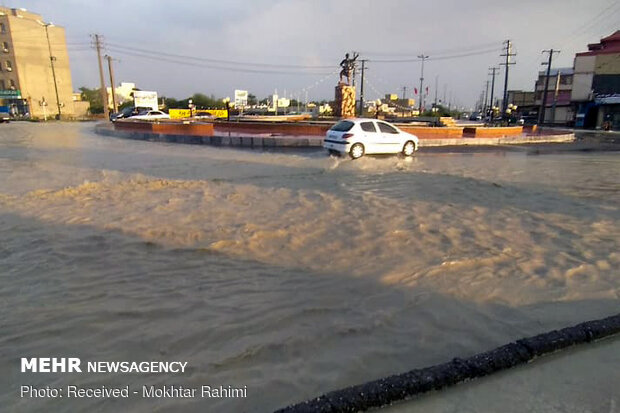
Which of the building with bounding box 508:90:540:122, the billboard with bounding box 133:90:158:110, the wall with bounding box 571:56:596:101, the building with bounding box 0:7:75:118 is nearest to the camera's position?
the wall with bounding box 571:56:596:101

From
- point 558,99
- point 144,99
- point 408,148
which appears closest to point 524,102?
point 558,99

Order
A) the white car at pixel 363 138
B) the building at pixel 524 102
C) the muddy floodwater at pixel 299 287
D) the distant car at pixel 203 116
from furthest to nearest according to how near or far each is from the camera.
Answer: the building at pixel 524 102 < the distant car at pixel 203 116 < the white car at pixel 363 138 < the muddy floodwater at pixel 299 287

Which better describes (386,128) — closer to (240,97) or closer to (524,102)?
(240,97)

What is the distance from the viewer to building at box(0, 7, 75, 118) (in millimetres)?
66562

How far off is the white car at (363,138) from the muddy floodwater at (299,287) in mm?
5735

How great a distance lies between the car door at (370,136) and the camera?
14.5 m

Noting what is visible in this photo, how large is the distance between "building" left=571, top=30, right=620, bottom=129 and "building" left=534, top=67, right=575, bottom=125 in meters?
2.50

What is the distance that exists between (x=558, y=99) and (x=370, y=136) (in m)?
55.8

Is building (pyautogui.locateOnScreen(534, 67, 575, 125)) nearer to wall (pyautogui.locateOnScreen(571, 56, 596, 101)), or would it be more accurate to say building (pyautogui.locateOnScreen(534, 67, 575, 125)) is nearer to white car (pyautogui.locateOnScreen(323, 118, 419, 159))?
wall (pyautogui.locateOnScreen(571, 56, 596, 101))

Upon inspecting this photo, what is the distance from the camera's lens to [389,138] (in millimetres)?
15117

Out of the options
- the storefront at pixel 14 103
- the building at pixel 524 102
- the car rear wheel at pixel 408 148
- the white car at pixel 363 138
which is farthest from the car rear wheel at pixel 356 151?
the storefront at pixel 14 103

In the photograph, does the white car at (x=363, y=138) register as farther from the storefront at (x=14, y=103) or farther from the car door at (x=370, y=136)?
the storefront at (x=14, y=103)

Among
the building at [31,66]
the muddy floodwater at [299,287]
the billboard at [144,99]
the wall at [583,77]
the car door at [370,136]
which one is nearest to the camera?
the muddy floodwater at [299,287]

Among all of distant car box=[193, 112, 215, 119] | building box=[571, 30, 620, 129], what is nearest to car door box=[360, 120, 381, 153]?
distant car box=[193, 112, 215, 119]
